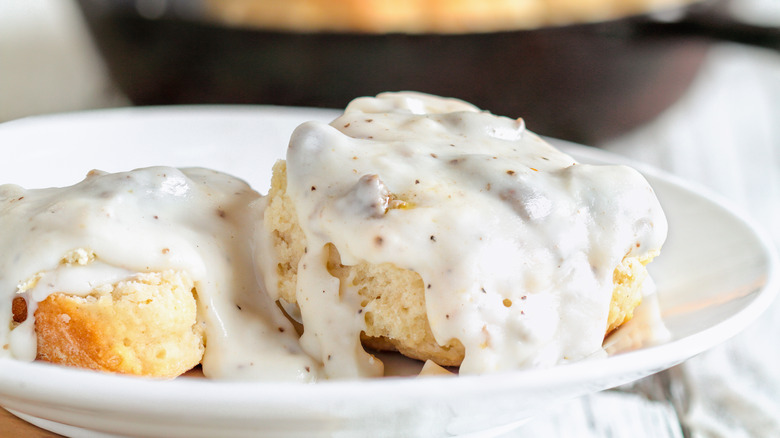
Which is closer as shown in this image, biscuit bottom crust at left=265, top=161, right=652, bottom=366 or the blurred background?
biscuit bottom crust at left=265, top=161, right=652, bottom=366

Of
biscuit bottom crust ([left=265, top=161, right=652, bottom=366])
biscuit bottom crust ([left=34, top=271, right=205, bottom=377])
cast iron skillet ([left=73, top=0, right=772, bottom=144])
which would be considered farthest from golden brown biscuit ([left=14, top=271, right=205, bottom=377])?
cast iron skillet ([left=73, top=0, right=772, bottom=144])

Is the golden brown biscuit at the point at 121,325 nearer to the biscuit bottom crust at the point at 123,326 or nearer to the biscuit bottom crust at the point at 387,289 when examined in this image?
the biscuit bottom crust at the point at 123,326

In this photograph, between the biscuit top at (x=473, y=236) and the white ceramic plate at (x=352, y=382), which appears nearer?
the white ceramic plate at (x=352, y=382)

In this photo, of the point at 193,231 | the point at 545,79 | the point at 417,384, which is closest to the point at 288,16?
the point at 545,79

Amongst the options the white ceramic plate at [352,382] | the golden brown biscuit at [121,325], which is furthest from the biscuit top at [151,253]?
the white ceramic plate at [352,382]

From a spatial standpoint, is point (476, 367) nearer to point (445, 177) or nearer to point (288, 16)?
point (445, 177)

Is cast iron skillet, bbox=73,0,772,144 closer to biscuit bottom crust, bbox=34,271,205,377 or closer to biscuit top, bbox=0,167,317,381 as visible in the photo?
biscuit top, bbox=0,167,317,381

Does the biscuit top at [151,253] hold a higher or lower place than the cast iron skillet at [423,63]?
higher
